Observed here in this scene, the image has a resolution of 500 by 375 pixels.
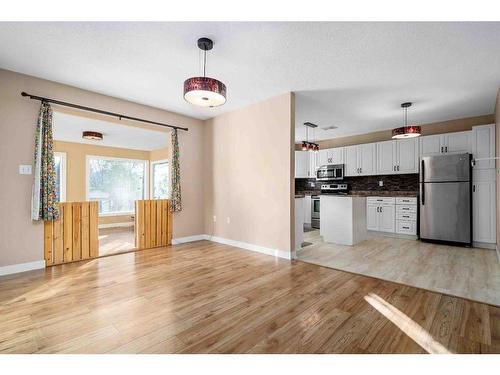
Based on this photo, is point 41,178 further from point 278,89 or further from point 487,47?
point 487,47

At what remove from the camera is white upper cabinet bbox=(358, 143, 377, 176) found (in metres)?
6.07

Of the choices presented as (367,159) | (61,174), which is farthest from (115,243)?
(367,159)

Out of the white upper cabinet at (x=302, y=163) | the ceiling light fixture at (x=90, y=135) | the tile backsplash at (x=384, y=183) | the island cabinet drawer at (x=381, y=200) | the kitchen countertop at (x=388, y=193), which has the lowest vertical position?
the island cabinet drawer at (x=381, y=200)

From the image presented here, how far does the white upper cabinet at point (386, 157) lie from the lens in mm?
5754

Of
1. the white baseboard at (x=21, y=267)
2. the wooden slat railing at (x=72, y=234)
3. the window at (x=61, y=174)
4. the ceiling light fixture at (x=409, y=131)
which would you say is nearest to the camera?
the white baseboard at (x=21, y=267)

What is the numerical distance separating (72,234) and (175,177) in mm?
1895

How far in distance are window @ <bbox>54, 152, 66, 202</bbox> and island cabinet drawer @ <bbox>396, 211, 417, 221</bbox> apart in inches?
329

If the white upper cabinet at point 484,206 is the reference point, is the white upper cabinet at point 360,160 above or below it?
above

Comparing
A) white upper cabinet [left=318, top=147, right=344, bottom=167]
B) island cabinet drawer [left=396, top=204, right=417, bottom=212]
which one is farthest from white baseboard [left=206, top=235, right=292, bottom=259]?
white upper cabinet [left=318, top=147, right=344, bottom=167]

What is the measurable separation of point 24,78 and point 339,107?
4888 mm

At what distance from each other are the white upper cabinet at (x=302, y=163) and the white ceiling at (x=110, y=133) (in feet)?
13.0

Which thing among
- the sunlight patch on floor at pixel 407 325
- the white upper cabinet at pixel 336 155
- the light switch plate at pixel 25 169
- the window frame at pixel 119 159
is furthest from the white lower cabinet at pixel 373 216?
the window frame at pixel 119 159

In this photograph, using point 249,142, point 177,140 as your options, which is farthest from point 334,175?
point 177,140

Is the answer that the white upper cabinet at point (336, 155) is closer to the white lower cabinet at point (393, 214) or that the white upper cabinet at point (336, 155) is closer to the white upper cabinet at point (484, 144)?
the white lower cabinet at point (393, 214)
